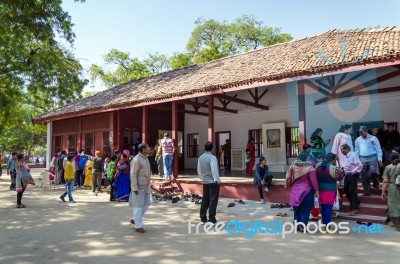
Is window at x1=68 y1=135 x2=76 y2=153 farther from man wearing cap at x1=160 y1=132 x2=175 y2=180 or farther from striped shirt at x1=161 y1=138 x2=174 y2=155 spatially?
striped shirt at x1=161 y1=138 x2=174 y2=155

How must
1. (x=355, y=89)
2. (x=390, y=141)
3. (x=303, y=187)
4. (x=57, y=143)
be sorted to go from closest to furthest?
1. (x=303, y=187)
2. (x=390, y=141)
3. (x=355, y=89)
4. (x=57, y=143)

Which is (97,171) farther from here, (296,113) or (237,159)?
(296,113)

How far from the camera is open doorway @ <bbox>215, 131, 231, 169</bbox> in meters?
15.0

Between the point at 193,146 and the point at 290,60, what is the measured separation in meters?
7.93

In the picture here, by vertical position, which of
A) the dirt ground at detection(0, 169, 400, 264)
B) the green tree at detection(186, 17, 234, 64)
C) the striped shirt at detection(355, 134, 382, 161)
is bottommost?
the dirt ground at detection(0, 169, 400, 264)

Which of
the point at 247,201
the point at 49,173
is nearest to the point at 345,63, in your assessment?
the point at 247,201

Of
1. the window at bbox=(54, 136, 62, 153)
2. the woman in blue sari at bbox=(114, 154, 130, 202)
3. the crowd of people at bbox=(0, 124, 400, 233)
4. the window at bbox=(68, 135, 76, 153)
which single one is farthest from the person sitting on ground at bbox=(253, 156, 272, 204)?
the window at bbox=(54, 136, 62, 153)

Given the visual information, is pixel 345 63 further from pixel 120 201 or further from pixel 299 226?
pixel 120 201

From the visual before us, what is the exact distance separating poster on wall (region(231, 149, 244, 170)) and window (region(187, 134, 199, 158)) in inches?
83.7

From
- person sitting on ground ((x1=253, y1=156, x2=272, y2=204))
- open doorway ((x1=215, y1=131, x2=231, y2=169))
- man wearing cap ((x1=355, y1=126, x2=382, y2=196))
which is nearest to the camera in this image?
man wearing cap ((x1=355, y1=126, x2=382, y2=196))

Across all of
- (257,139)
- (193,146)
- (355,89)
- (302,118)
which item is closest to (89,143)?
(193,146)

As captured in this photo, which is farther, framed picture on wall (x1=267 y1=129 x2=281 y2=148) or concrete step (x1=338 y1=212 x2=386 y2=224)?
framed picture on wall (x1=267 y1=129 x2=281 y2=148)

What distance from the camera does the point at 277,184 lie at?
852 centimetres

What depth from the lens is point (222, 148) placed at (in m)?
14.9
